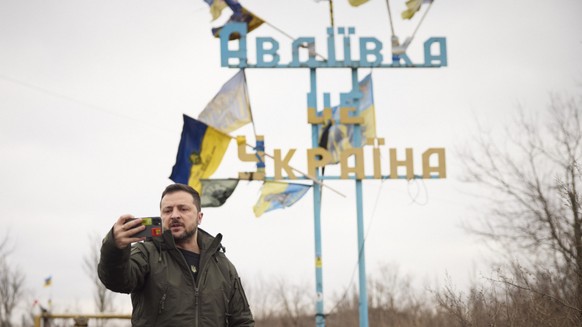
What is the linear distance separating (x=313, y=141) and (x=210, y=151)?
2.14 m

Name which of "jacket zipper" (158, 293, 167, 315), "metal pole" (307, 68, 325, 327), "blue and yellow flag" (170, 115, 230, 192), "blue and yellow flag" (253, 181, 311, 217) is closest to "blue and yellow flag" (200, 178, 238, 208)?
"blue and yellow flag" (170, 115, 230, 192)

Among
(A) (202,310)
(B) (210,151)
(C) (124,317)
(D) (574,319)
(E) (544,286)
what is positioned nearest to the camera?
(A) (202,310)

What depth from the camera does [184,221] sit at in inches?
162

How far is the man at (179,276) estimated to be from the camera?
12.9ft

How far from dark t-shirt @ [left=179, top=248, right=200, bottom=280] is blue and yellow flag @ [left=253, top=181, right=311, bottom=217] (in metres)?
11.8

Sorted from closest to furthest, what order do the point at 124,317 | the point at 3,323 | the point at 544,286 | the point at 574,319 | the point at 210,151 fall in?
the point at 574,319
the point at 544,286
the point at 124,317
the point at 210,151
the point at 3,323

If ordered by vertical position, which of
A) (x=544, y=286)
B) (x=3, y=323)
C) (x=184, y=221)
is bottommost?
(x=3, y=323)

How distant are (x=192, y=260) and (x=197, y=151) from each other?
11650 mm

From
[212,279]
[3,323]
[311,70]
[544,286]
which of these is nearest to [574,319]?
[544,286]

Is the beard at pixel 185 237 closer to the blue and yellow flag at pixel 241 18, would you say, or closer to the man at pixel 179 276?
the man at pixel 179 276

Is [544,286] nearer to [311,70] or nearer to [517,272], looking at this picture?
[517,272]

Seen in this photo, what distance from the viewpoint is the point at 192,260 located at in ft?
13.6

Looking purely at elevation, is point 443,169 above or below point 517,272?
above

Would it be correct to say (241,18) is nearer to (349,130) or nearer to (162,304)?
(349,130)
